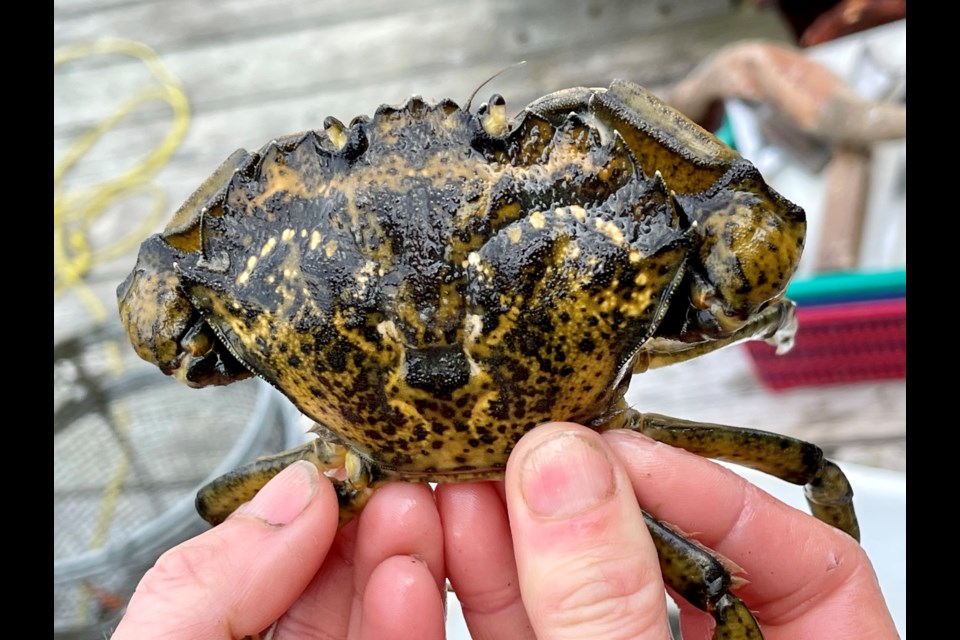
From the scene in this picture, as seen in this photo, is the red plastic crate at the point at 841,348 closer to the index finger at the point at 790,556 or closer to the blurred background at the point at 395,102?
the blurred background at the point at 395,102

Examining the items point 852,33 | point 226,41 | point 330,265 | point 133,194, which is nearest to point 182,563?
point 330,265

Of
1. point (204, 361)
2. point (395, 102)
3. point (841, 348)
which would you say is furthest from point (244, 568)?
point (395, 102)

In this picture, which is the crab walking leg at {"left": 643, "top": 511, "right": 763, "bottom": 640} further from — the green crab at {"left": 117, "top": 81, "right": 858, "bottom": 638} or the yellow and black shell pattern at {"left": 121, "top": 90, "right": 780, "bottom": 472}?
the yellow and black shell pattern at {"left": 121, "top": 90, "right": 780, "bottom": 472}

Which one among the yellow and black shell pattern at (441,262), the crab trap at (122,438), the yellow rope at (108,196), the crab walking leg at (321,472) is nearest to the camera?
the yellow and black shell pattern at (441,262)

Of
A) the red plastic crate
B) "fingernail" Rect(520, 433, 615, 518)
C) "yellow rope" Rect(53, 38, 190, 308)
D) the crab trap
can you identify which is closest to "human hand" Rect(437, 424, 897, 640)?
"fingernail" Rect(520, 433, 615, 518)

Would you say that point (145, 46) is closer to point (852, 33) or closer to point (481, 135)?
point (852, 33)

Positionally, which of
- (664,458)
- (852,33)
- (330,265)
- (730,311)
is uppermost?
(852,33)

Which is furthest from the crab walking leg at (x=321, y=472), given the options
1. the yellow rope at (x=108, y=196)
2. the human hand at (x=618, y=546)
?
the yellow rope at (x=108, y=196)
